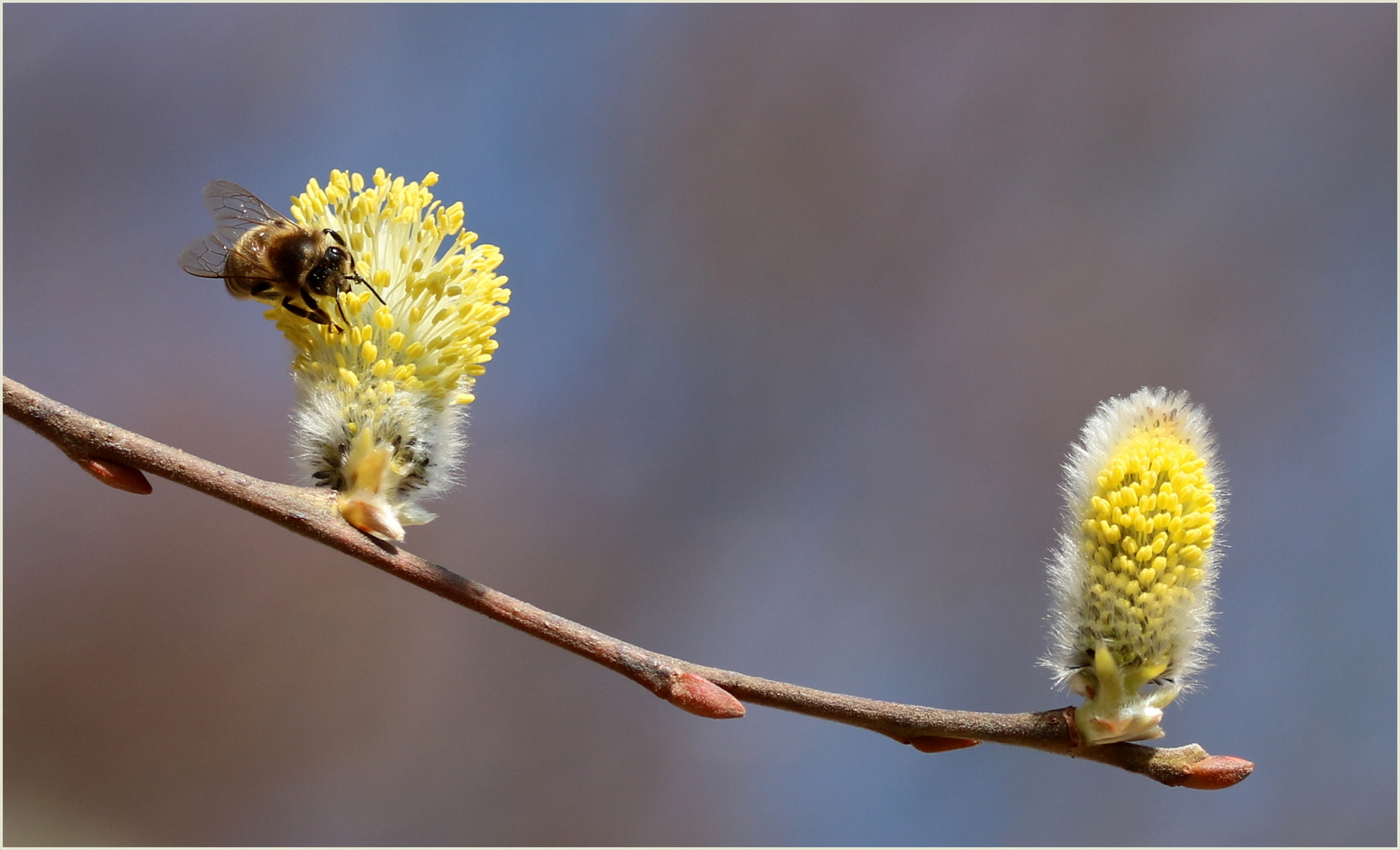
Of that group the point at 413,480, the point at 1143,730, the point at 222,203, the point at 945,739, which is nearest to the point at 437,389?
the point at 413,480

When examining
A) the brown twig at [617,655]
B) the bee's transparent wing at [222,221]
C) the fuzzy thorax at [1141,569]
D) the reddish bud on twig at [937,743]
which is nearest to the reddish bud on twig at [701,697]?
the brown twig at [617,655]

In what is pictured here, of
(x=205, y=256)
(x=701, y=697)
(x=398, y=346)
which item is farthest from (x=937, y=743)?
(x=205, y=256)

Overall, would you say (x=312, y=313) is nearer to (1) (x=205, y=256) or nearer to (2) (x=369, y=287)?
(2) (x=369, y=287)

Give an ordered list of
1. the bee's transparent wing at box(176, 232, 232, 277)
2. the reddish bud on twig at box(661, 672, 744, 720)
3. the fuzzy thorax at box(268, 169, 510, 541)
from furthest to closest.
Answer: the bee's transparent wing at box(176, 232, 232, 277) < the fuzzy thorax at box(268, 169, 510, 541) < the reddish bud on twig at box(661, 672, 744, 720)

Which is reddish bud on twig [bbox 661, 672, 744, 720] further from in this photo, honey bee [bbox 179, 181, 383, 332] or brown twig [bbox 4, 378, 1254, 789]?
honey bee [bbox 179, 181, 383, 332]

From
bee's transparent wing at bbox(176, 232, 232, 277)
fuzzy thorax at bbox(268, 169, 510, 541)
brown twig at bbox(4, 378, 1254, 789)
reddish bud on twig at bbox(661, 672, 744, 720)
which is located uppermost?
bee's transparent wing at bbox(176, 232, 232, 277)

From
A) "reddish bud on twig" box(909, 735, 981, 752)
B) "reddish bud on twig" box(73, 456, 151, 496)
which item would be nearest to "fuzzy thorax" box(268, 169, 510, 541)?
"reddish bud on twig" box(73, 456, 151, 496)
